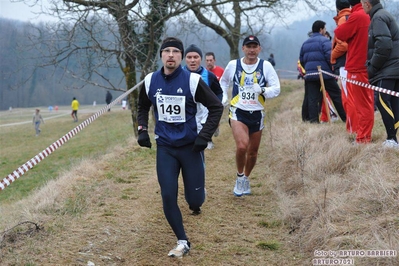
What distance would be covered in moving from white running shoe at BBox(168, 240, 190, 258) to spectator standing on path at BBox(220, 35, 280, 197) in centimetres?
232

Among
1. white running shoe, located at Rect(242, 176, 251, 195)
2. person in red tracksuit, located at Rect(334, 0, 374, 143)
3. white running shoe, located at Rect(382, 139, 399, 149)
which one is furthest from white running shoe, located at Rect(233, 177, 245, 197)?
white running shoe, located at Rect(382, 139, 399, 149)

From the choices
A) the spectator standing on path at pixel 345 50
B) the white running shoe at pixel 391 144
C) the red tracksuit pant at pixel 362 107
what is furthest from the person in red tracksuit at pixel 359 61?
the white running shoe at pixel 391 144

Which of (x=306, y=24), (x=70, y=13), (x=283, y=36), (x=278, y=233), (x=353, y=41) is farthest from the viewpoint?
(x=306, y=24)

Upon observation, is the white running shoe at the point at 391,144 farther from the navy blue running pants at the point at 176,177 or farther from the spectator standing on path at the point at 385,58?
the navy blue running pants at the point at 176,177

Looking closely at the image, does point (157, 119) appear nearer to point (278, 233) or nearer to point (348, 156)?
point (278, 233)

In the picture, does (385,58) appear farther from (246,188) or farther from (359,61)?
(246,188)

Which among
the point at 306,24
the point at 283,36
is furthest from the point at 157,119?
the point at 306,24

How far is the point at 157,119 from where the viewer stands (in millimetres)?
5363

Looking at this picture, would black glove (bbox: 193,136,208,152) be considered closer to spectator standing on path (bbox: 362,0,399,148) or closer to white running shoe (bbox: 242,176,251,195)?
white running shoe (bbox: 242,176,251,195)

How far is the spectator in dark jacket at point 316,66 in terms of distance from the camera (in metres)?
11.1

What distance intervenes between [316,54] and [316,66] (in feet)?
0.87

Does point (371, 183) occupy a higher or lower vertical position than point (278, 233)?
higher

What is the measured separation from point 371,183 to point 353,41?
3.31 m

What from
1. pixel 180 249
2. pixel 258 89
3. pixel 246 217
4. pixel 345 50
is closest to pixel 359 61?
pixel 345 50
